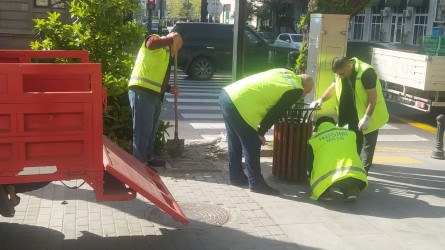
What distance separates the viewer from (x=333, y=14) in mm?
8492

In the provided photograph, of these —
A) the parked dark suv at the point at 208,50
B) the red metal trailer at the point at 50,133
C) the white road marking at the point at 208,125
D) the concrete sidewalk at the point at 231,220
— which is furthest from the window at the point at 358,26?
the red metal trailer at the point at 50,133

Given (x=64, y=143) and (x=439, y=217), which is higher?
(x=64, y=143)

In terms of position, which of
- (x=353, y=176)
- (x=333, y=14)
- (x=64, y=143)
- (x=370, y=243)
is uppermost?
(x=333, y=14)

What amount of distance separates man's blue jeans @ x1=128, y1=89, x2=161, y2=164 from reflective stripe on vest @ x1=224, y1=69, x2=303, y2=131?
3.60 feet

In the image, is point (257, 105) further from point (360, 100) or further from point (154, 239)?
point (154, 239)

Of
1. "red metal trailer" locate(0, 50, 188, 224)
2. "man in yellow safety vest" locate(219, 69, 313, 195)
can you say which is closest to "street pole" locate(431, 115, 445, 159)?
"man in yellow safety vest" locate(219, 69, 313, 195)

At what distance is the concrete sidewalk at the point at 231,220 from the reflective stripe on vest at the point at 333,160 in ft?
0.90

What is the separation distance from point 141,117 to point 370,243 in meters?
3.06

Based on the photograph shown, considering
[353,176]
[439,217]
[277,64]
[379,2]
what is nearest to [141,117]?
[353,176]

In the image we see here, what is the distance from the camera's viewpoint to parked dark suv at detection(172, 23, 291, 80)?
19125 mm

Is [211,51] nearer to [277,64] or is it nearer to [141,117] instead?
[277,64]

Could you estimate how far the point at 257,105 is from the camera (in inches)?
241

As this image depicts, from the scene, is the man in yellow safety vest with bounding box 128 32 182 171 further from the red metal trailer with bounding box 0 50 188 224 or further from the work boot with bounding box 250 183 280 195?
the red metal trailer with bounding box 0 50 188 224

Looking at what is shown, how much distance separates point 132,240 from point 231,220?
1057 millimetres
